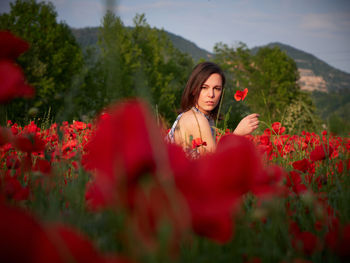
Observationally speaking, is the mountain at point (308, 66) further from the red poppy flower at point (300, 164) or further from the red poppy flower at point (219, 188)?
the red poppy flower at point (219, 188)

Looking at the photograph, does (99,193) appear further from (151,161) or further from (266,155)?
(266,155)

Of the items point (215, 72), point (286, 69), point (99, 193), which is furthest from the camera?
point (286, 69)

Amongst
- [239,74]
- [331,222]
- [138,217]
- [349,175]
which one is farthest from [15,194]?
[239,74]

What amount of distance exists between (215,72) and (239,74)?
29.2 m

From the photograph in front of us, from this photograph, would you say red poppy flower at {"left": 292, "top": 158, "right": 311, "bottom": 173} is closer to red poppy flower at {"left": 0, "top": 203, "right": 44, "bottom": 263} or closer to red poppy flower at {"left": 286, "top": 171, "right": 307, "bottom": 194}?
red poppy flower at {"left": 286, "top": 171, "right": 307, "bottom": 194}

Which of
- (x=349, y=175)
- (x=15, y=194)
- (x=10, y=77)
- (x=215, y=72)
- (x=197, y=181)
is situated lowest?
(x=15, y=194)

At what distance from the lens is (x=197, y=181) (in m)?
0.38

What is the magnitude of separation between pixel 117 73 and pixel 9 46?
9.2 inches

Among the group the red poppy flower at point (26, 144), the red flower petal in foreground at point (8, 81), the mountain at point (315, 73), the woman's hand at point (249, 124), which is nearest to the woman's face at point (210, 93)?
the woman's hand at point (249, 124)

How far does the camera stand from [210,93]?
359cm

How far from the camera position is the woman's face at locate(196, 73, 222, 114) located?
356 centimetres

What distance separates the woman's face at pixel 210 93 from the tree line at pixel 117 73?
33 cm

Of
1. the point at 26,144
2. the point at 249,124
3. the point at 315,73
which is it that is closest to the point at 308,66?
the point at 315,73

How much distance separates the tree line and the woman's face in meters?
0.33
